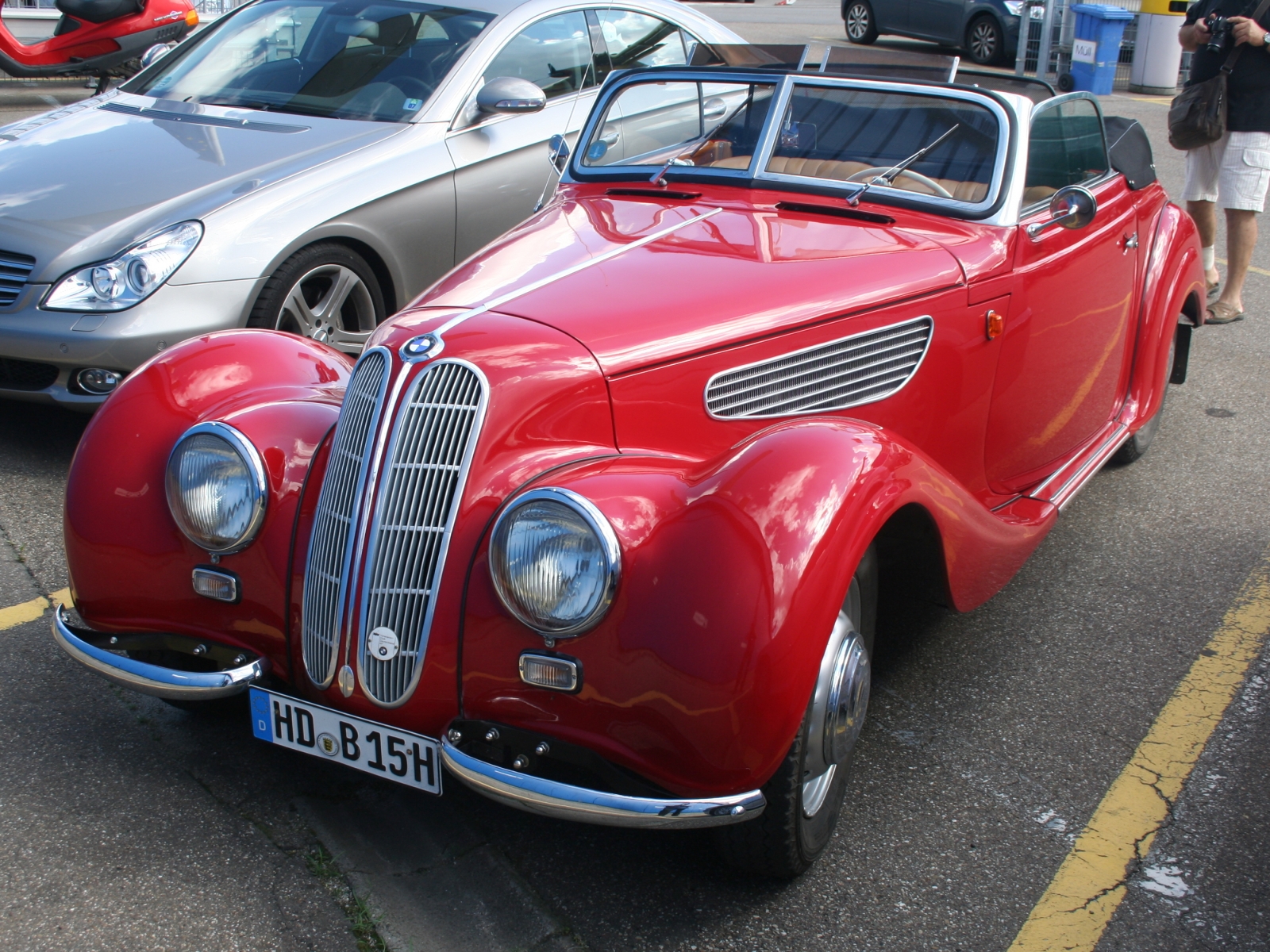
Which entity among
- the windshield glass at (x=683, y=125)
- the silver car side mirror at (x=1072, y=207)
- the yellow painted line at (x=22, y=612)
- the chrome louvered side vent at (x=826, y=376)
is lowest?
the yellow painted line at (x=22, y=612)

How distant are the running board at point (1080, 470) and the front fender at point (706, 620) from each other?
1.57m

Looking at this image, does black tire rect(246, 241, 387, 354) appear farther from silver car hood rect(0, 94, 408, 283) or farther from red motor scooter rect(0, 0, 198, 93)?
red motor scooter rect(0, 0, 198, 93)

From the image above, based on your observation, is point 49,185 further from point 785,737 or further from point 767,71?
point 785,737

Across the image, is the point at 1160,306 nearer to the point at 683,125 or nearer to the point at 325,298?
the point at 683,125

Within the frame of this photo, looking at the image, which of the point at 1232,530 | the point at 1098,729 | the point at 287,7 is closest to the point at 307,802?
the point at 1098,729

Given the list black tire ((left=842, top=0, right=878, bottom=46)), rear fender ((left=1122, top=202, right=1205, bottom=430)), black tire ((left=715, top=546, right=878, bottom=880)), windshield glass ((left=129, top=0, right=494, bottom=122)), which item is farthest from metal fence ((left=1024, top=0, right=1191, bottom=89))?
black tire ((left=715, top=546, right=878, bottom=880))

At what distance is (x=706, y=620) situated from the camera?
2080mm

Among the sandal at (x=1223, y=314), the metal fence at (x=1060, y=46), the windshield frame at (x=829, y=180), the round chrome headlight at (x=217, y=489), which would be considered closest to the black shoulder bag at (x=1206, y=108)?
the sandal at (x=1223, y=314)

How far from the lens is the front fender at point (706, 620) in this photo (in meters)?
2.08

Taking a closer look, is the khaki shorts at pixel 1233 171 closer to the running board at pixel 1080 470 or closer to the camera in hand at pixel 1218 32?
the camera in hand at pixel 1218 32

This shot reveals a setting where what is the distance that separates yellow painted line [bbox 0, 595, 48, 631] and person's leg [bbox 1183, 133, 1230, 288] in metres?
6.10

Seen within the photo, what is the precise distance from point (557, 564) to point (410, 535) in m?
0.36

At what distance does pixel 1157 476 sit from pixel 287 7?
466cm

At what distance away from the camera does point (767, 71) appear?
3654mm
